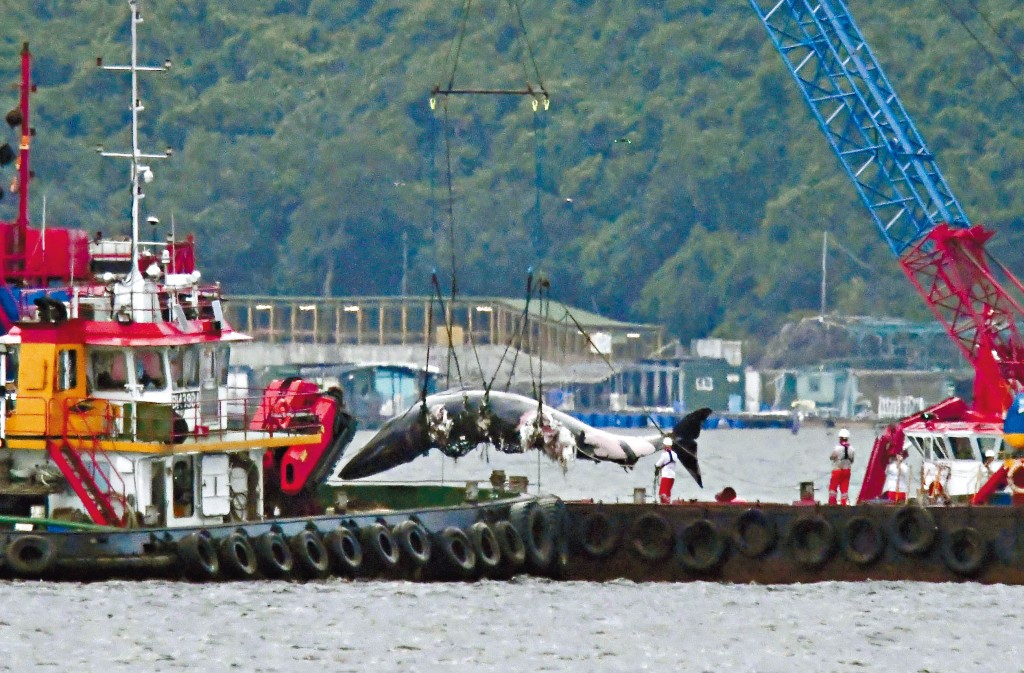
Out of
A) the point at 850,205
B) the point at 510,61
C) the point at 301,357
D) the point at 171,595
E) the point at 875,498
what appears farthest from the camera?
the point at 510,61

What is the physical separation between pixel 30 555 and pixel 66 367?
2884 mm

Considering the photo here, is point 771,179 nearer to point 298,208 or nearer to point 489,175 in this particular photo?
point 489,175

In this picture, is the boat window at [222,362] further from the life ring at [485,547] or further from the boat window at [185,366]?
the life ring at [485,547]

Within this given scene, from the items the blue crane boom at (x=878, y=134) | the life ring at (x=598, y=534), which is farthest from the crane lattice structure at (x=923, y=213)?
the life ring at (x=598, y=534)

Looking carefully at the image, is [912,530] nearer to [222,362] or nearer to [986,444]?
[986,444]

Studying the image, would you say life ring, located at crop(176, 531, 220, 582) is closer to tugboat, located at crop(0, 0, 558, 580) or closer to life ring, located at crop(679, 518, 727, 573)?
tugboat, located at crop(0, 0, 558, 580)

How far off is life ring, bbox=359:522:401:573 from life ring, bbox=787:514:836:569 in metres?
6.35

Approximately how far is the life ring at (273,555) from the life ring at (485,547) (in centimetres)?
293

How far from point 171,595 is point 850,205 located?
9322 centimetres

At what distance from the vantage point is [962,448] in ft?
158

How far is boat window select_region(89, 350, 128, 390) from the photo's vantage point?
1649 inches

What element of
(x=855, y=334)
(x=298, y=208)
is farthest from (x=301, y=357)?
(x=855, y=334)

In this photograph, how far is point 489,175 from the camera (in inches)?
5468

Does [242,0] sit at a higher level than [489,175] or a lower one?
higher
